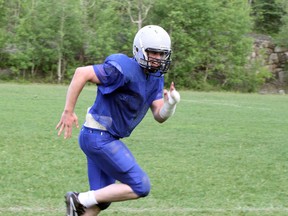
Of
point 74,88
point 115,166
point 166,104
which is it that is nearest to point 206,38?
point 166,104

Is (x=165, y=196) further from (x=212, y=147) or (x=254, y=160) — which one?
(x=212, y=147)

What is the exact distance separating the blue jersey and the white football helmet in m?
0.08

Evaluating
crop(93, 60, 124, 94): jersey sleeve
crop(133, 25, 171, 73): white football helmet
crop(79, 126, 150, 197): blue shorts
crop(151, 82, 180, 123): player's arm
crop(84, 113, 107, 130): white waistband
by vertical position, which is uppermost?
crop(133, 25, 171, 73): white football helmet

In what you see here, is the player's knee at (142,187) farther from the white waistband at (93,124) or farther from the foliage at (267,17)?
the foliage at (267,17)

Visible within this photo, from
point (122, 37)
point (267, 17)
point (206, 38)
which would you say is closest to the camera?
point (122, 37)

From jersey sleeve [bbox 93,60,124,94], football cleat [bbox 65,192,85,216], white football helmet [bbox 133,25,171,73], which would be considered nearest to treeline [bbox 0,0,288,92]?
football cleat [bbox 65,192,85,216]

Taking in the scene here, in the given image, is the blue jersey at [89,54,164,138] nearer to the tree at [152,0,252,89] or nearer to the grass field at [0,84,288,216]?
the grass field at [0,84,288,216]

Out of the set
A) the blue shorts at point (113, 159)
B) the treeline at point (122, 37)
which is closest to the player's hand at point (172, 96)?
the blue shorts at point (113, 159)

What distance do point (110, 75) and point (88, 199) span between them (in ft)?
3.59

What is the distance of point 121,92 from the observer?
493 centimetres

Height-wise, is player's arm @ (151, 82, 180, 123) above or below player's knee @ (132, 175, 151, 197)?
above

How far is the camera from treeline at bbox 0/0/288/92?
3325 centimetres

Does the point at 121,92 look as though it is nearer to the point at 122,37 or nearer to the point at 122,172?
the point at 122,172

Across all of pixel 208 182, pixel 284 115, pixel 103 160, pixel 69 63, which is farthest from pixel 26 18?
pixel 103 160
